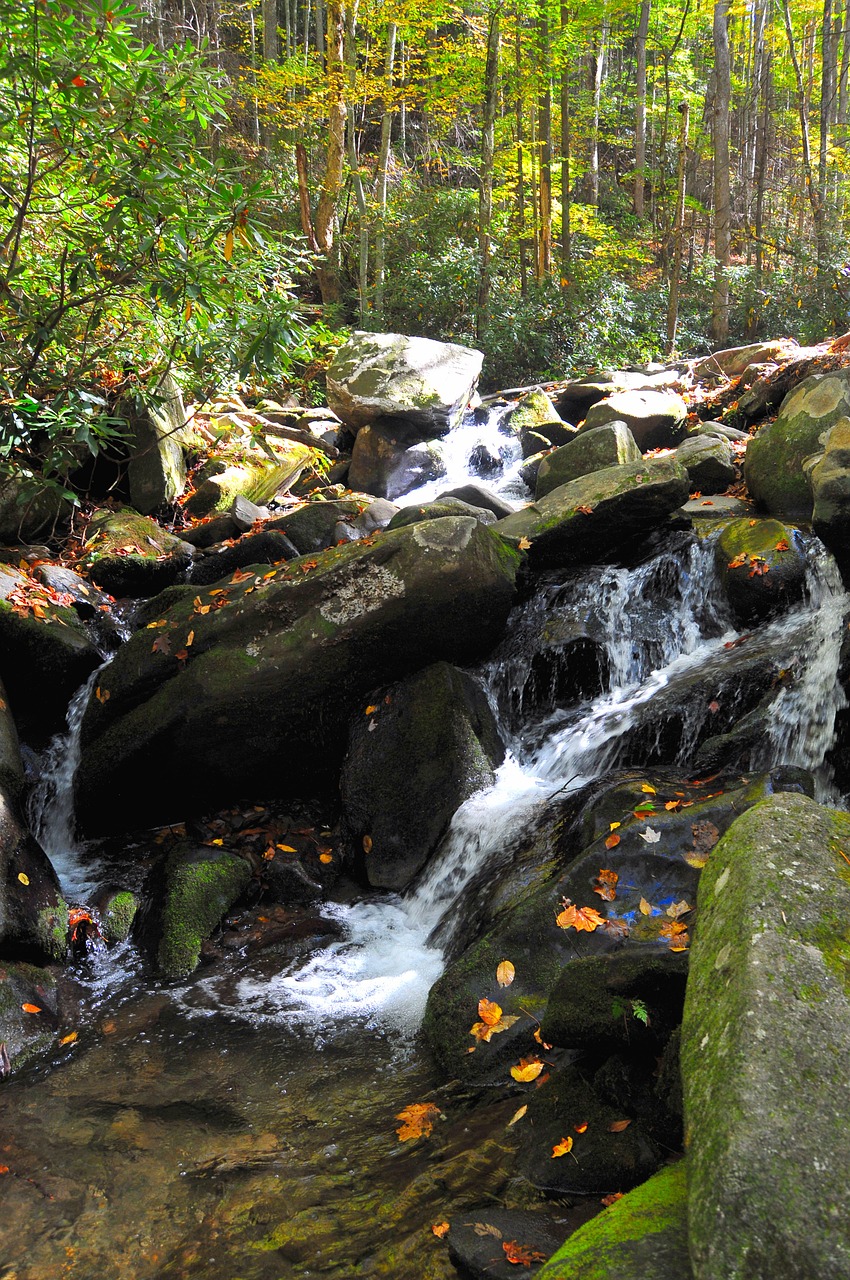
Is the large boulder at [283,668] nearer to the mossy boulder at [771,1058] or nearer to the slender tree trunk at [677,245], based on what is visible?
the mossy boulder at [771,1058]

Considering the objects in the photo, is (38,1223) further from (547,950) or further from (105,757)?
(105,757)

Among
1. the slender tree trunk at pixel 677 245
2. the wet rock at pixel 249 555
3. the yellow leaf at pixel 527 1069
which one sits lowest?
the yellow leaf at pixel 527 1069

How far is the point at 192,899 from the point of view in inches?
219

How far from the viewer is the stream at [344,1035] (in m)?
2.95

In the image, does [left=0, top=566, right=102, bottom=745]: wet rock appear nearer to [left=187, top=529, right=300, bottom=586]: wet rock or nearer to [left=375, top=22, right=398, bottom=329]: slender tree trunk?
[left=187, top=529, right=300, bottom=586]: wet rock

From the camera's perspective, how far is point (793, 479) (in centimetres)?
756

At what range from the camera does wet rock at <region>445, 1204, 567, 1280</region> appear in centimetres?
248

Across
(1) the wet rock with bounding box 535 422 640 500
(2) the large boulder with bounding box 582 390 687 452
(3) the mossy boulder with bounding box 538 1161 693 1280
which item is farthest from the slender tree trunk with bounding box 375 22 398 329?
(3) the mossy boulder with bounding box 538 1161 693 1280

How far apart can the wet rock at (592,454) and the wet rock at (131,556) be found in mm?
4385

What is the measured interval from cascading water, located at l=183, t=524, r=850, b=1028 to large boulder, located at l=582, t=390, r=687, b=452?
4.21m

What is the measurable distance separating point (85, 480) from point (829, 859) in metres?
10.2

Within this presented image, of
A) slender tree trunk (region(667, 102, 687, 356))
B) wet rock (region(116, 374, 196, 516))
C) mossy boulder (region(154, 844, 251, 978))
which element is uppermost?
slender tree trunk (region(667, 102, 687, 356))

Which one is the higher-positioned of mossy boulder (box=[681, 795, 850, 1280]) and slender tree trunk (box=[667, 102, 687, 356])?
slender tree trunk (box=[667, 102, 687, 356])

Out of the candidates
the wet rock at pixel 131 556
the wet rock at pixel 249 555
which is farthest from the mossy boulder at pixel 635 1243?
the wet rock at pixel 131 556
